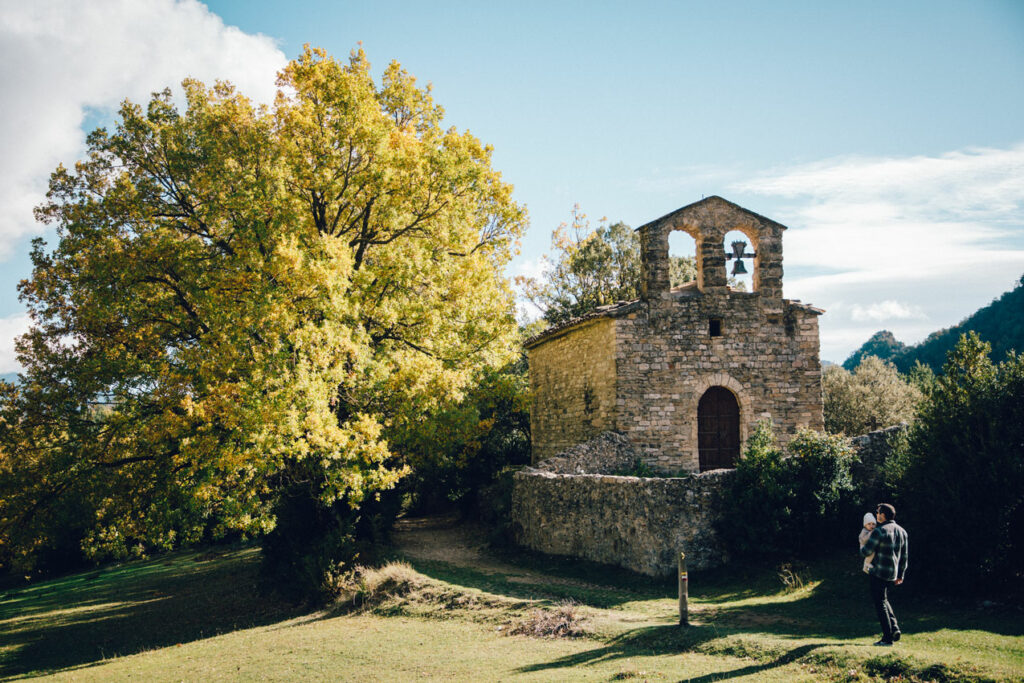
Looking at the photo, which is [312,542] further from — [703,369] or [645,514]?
[703,369]

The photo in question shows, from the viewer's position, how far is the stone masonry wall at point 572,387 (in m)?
18.9

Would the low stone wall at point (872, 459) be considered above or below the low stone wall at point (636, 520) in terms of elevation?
above

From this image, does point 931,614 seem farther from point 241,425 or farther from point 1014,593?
point 241,425

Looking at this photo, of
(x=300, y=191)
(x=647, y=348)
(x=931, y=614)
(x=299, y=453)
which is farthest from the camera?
(x=647, y=348)

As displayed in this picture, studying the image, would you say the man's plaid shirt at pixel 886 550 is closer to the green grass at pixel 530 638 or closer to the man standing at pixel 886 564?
the man standing at pixel 886 564

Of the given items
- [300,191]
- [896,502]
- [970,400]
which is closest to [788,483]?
[896,502]

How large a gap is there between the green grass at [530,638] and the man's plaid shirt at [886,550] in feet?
2.64

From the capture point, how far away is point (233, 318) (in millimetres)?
12602

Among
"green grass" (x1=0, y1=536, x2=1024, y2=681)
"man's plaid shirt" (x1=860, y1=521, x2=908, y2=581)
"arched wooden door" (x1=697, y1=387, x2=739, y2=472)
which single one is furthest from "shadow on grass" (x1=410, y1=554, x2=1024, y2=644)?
"arched wooden door" (x1=697, y1=387, x2=739, y2=472)

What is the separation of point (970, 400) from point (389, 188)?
41.2ft

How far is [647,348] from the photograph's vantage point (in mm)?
18328

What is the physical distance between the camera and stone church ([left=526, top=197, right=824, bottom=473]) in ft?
59.6

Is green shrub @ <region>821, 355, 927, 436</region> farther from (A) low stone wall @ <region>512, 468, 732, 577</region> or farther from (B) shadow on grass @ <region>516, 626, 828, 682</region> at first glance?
(B) shadow on grass @ <region>516, 626, 828, 682</region>

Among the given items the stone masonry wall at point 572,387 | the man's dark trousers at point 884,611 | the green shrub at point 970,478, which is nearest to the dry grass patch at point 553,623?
the man's dark trousers at point 884,611
